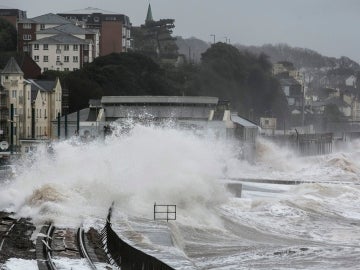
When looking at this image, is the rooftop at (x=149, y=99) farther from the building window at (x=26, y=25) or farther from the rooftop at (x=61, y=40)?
the building window at (x=26, y=25)

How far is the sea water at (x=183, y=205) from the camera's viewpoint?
20.9m

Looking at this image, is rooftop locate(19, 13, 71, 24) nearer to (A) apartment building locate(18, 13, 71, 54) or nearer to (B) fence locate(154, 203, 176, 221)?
(A) apartment building locate(18, 13, 71, 54)

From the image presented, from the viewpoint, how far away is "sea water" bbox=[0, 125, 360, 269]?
68.4 feet

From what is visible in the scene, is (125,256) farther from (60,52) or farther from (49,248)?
(60,52)

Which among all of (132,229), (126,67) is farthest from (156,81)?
(132,229)

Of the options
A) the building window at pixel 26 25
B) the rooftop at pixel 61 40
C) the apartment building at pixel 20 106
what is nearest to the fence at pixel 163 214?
the apartment building at pixel 20 106

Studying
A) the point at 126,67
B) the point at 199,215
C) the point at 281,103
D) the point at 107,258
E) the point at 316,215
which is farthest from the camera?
the point at 281,103

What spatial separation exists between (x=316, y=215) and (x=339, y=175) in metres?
31.0

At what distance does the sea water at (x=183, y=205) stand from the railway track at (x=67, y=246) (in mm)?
692

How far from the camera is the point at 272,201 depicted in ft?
116

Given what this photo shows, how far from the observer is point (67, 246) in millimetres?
20219

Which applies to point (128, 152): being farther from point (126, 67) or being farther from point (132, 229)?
point (126, 67)

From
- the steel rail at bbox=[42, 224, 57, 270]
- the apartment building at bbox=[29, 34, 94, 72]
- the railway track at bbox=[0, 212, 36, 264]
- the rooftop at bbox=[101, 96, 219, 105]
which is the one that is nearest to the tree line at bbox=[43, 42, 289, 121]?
the rooftop at bbox=[101, 96, 219, 105]

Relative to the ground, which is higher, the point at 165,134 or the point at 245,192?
the point at 165,134
